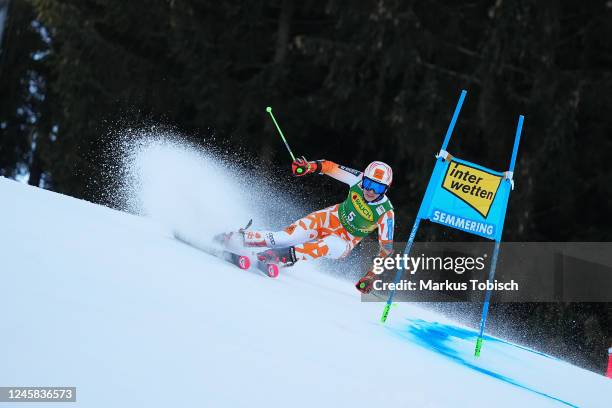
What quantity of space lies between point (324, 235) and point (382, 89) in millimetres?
6491

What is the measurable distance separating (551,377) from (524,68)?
28.7 feet

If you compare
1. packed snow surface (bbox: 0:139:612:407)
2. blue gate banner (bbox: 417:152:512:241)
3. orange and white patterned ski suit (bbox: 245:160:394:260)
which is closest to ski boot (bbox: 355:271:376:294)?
packed snow surface (bbox: 0:139:612:407)

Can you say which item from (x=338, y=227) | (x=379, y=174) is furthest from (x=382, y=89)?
(x=379, y=174)

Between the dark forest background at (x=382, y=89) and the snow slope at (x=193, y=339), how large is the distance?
615 centimetres

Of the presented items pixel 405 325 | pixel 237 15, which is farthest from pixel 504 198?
pixel 237 15

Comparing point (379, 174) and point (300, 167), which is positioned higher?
point (379, 174)

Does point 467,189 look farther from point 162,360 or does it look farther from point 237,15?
point 237,15

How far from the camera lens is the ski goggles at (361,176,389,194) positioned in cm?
677

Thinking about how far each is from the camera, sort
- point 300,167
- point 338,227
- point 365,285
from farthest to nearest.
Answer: point 338,227
point 300,167
point 365,285

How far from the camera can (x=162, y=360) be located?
10.4 ft

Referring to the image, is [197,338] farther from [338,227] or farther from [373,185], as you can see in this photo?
[338,227]

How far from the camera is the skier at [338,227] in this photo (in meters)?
6.80

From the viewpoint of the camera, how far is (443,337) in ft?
20.5

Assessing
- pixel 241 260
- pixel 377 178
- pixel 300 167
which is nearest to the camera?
pixel 241 260
